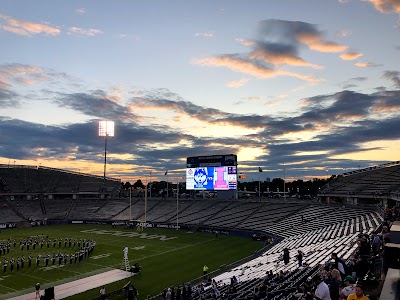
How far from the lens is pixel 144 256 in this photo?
37.5m

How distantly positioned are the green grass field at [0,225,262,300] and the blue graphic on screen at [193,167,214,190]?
29.6ft

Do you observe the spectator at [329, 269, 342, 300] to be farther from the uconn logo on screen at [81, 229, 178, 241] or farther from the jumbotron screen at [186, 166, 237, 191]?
the jumbotron screen at [186, 166, 237, 191]

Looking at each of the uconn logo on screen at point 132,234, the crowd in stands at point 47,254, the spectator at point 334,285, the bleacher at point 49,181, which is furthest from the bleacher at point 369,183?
the bleacher at point 49,181

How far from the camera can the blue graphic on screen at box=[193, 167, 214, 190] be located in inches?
2363

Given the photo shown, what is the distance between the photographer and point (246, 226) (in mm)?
52250

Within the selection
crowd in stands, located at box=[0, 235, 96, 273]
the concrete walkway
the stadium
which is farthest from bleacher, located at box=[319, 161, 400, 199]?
crowd in stands, located at box=[0, 235, 96, 273]

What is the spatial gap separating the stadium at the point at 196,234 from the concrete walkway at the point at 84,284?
278 millimetres

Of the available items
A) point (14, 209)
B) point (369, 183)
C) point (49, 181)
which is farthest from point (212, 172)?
point (49, 181)

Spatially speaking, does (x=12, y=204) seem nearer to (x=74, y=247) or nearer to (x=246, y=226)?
(x=74, y=247)

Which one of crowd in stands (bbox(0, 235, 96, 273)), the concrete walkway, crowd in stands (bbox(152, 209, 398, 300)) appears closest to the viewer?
crowd in stands (bbox(152, 209, 398, 300))

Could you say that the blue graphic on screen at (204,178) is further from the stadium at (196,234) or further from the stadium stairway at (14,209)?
the stadium stairway at (14,209)

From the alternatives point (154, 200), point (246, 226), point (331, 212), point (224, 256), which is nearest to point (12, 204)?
point (154, 200)

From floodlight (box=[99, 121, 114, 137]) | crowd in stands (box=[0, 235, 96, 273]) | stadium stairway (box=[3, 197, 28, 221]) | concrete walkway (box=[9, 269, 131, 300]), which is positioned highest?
floodlight (box=[99, 121, 114, 137])

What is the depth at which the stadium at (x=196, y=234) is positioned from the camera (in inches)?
838
